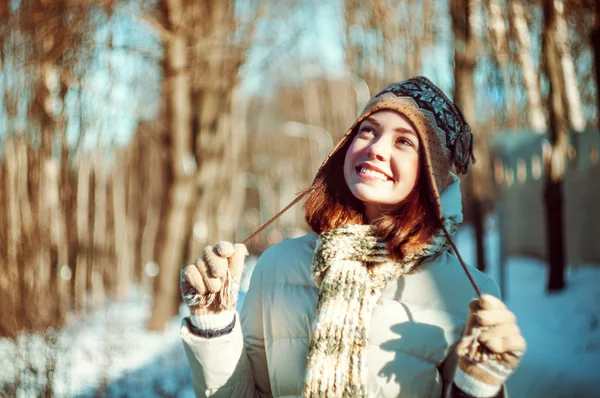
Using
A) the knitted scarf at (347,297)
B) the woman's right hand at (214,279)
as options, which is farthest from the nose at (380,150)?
the woman's right hand at (214,279)

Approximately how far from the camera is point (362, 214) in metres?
2.15

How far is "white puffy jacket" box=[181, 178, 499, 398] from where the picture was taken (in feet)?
6.08

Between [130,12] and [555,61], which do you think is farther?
[555,61]

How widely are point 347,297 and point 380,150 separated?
47cm

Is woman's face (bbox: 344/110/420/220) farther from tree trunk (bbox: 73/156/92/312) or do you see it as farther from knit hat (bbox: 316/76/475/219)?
tree trunk (bbox: 73/156/92/312)

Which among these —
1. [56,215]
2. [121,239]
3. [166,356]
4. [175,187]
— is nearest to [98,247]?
[121,239]

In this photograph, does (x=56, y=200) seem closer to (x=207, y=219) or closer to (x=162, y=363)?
(x=207, y=219)

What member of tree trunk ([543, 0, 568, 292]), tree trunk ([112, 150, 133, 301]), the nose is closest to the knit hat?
the nose

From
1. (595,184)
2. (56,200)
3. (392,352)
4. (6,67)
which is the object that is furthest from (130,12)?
(595,184)

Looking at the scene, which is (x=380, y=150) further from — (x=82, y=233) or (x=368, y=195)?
(x=82, y=233)

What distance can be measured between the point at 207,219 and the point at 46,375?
6.89 metres

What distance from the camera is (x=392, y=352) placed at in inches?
73.9

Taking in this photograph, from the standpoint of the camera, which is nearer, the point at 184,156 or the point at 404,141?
the point at 404,141

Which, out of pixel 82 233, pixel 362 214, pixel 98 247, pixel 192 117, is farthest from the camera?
pixel 98 247
